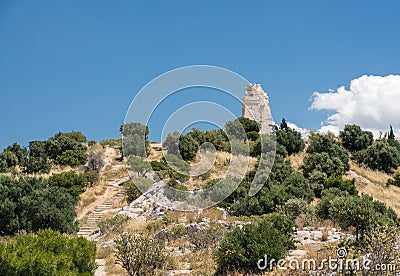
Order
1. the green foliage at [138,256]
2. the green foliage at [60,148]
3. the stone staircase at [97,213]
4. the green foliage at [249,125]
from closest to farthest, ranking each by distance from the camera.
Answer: the green foliage at [138,256], the stone staircase at [97,213], the green foliage at [60,148], the green foliage at [249,125]

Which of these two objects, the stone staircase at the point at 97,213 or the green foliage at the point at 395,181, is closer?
the stone staircase at the point at 97,213

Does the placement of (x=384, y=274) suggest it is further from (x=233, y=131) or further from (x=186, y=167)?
(x=233, y=131)

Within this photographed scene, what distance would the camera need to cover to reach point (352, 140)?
3288 centimetres

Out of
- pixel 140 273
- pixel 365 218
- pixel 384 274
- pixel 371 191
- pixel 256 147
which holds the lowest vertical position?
pixel 140 273

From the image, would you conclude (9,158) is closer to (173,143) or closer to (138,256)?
(173,143)

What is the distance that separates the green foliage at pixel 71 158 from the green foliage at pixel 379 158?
2165cm

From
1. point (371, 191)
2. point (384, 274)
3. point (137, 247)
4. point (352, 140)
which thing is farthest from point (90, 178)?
point (352, 140)

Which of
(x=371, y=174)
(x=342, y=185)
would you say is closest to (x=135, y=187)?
(x=342, y=185)

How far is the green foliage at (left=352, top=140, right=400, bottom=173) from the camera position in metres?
29.6

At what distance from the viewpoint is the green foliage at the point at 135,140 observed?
91.6 ft

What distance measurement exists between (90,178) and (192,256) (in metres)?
14.0

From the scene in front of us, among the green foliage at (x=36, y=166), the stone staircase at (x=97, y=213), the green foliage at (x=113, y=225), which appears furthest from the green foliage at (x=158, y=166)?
the green foliage at (x=113, y=225)

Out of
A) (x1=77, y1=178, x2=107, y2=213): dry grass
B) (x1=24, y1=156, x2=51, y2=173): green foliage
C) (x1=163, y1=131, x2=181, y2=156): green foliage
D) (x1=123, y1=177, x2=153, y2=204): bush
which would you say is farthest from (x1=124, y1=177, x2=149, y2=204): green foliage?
(x1=24, y1=156, x2=51, y2=173): green foliage

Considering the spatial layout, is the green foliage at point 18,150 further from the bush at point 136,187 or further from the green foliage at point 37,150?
the bush at point 136,187
